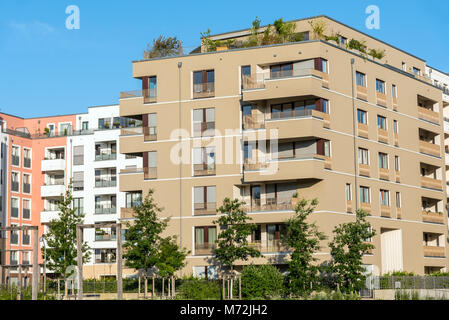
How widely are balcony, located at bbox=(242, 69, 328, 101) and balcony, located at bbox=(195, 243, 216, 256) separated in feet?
42.3

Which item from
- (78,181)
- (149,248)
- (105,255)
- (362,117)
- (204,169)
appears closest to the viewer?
(149,248)

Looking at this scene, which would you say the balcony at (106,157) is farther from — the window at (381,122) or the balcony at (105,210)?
the window at (381,122)

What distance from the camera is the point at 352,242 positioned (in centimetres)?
5944

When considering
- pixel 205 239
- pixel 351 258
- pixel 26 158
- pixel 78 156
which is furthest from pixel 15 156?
pixel 351 258

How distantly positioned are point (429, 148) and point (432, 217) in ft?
23.6

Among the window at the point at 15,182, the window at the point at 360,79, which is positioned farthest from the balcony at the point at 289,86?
the window at the point at 15,182

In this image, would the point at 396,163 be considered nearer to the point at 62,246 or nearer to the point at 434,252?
the point at 434,252

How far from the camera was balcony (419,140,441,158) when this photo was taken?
80.3 metres

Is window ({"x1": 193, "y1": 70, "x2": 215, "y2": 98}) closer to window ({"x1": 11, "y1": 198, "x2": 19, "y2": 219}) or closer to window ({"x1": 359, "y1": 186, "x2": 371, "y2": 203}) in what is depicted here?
window ({"x1": 359, "y1": 186, "x2": 371, "y2": 203})

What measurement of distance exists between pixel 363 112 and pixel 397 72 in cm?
801

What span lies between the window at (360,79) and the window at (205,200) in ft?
54.4

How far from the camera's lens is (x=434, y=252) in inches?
3118

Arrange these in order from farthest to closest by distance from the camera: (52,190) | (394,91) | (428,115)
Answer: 1. (52,190)
2. (428,115)
3. (394,91)

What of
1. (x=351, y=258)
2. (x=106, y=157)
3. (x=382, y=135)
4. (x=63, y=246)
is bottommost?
(x=351, y=258)
